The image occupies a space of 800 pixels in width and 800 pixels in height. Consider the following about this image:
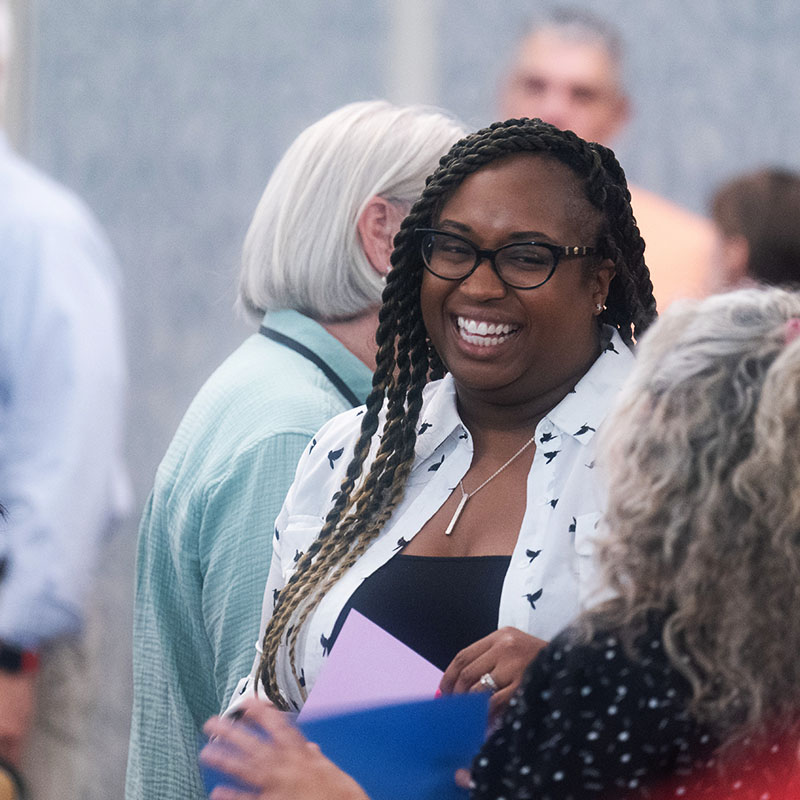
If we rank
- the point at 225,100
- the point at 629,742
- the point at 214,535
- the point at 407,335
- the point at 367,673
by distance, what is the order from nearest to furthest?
1. the point at 629,742
2. the point at 367,673
3. the point at 407,335
4. the point at 214,535
5. the point at 225,100

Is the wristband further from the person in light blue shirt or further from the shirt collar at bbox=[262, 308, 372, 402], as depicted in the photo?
the shirt collar at bbox=[262, 308, 372, 402]

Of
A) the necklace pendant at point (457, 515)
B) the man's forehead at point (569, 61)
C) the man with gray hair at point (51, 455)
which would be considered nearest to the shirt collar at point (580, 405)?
the necklace pendant at point (457, 515)

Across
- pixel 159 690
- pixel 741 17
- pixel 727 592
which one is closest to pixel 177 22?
pixel 741 17

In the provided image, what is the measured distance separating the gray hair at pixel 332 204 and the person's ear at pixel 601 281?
597mm

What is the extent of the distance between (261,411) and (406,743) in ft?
2.84

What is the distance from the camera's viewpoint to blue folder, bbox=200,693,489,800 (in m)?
1.60

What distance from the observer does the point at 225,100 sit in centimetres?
381

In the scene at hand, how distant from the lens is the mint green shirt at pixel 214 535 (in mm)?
2293

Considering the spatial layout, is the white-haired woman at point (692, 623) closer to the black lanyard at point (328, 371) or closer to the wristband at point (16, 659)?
the black lanyard at point (328, 371)

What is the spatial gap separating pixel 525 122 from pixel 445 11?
1.89m

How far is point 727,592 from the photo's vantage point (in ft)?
4.63

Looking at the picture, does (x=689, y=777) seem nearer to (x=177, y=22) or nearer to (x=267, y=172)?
(x=267, y=172)

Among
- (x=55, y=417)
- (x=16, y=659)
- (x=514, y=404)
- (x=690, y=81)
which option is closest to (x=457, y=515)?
(x=514, y=404)

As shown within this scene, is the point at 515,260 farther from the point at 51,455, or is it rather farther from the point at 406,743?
the point at 51,455
